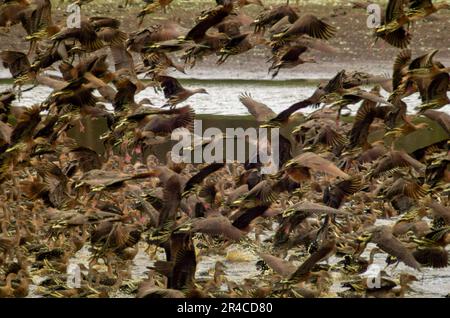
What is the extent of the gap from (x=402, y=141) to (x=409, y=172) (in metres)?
7.16

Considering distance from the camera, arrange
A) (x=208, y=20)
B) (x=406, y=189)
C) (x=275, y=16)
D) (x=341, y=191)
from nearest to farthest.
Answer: (x=341, y=191)
(x=406, y=189)
(x=208, y=20)
(x=275, y=16)

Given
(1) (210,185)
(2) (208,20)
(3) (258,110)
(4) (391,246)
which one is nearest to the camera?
(4) (391,246)

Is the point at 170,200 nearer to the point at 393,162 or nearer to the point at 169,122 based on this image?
the point at 169,122

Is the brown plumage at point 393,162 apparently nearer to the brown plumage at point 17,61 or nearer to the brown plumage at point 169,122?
the brown plumage at point 169,122

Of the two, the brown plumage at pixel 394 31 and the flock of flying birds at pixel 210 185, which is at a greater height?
the brown plumage at pixel 394 31

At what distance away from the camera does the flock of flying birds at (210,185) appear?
434 inches

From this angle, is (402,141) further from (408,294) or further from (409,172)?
(408,294)

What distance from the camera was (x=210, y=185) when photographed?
1312 centimetres

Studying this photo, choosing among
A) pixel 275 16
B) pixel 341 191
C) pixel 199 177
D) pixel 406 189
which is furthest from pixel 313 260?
pixel 275 16

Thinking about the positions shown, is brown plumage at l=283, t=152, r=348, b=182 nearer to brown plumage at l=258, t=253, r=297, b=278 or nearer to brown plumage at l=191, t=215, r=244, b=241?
brown plumage at l=191, t=215, r=244, b=241

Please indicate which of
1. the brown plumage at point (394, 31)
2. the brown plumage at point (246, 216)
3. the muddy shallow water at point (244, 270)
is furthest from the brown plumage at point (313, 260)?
the brown plumage at point (394, 31)

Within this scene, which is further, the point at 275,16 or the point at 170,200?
the point at 275,16

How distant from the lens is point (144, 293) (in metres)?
10.1
